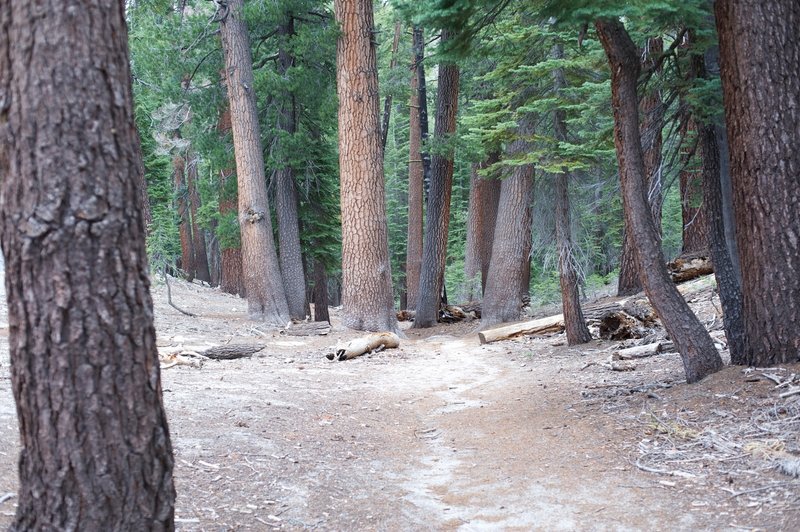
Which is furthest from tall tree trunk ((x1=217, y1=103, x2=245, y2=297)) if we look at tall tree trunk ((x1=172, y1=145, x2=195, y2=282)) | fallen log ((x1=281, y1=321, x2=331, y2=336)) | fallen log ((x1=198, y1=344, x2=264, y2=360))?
fallen log ((x1=198, y1=344, x2=264, y2=360))

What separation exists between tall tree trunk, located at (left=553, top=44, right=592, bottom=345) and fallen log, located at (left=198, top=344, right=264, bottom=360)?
197 inches

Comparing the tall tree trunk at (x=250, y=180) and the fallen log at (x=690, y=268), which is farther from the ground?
the tall tree trunk at (x=250, y=180)

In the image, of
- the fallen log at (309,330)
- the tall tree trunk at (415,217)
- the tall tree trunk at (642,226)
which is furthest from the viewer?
the tall tree trunk at (415,217)

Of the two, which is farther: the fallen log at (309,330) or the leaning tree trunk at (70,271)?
the fallen log at (309,330)

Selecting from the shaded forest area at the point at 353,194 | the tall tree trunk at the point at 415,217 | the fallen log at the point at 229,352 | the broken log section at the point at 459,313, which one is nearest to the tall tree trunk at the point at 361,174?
the shaded forest area at the point at 353,194

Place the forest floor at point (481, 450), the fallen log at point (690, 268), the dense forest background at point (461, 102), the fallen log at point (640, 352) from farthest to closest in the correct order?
the fallen log at point (690, 268) < the fallen log at point (640, 352) < the dense forest background at point (461, 102) < the forest floor at point (481, 450)

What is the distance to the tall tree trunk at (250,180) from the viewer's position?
14672mm

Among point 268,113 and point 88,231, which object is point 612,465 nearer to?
point 88,231

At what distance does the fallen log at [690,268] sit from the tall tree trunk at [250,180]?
325 inches

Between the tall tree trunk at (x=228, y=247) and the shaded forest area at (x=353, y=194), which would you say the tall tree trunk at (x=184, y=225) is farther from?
the shaded forest area at (x=353, y=194)

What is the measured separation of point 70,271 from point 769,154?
18.0 feet

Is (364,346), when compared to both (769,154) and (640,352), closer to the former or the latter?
(640,352)

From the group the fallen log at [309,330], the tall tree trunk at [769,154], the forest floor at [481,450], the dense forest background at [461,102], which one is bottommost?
the forest floor at [481,450]

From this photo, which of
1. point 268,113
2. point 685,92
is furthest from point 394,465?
point 268,113
